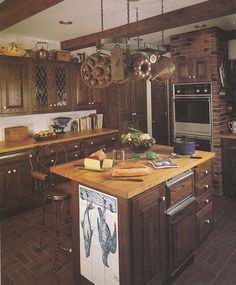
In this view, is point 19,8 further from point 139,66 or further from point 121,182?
point 121,182

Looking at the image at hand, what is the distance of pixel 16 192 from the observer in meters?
3.85

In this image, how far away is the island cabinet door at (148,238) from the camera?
1.96 metres

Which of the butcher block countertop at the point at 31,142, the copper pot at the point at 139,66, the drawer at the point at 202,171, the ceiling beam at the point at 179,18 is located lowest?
the drawer at the point at 202,171

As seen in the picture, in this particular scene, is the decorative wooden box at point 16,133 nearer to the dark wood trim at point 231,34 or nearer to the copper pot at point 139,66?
the copper pot at point 139,66

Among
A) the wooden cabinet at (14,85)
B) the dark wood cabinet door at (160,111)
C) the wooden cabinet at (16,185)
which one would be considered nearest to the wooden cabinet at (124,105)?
the dark wood cabinet door at (160,111)

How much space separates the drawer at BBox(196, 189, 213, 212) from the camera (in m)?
2.79

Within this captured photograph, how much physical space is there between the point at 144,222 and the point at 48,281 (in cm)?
114

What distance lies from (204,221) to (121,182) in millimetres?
1307

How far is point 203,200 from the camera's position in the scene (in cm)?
287

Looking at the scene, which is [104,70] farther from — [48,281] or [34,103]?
[34,103]

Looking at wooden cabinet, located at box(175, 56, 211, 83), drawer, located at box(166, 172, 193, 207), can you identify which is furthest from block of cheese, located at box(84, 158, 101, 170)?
wooden cabinet, located at box(175, 56, 211, 83)

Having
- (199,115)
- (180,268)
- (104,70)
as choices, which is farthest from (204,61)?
(180,268)

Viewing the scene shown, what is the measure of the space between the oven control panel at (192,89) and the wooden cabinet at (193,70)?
77 millimetres

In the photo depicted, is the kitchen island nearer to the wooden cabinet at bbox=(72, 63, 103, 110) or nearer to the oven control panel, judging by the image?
the oven control panel
